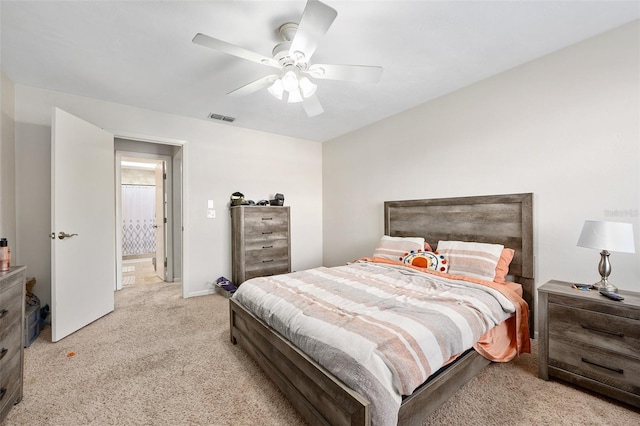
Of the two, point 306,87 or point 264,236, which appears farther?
point 264,236

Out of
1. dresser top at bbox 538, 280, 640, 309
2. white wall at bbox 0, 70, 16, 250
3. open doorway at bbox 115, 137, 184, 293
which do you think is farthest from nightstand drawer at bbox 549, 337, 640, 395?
white wall at bbox 0, 70, 16, 250

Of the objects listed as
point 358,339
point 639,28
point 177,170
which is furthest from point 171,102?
point 639,28

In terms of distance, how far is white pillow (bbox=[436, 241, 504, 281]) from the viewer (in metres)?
2.32

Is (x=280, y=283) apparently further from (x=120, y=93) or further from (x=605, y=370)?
(x=120, y=93)

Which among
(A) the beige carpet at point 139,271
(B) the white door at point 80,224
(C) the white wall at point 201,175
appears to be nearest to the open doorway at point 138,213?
(A) the beige carpet at point 139,271

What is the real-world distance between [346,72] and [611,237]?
6.71 ft

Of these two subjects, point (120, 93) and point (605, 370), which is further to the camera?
point (120, 93)

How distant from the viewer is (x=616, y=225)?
1.69 metres

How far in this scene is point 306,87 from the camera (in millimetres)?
2084

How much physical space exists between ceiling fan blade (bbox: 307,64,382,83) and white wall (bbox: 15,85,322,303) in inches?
96.7

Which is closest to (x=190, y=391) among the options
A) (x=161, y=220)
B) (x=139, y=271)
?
(x=161, y=220)

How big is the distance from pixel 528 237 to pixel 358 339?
2.04 metres

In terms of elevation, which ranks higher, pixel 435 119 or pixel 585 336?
pixel 435 119

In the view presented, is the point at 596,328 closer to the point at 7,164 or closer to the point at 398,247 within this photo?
the point at 398,247
